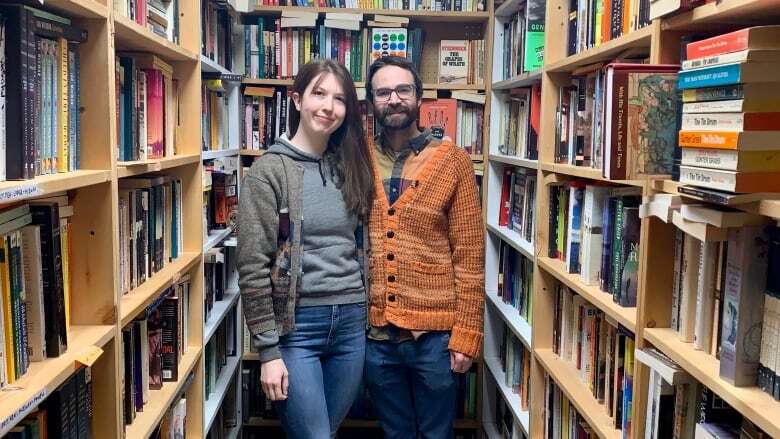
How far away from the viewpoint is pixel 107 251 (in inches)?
52.8

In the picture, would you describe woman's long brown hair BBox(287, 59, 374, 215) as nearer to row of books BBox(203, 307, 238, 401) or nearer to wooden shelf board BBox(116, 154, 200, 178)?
wooden shelf board BBox(116, 154, 200, 178)

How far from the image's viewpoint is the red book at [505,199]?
9.63ft

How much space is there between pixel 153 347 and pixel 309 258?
0.48 meters

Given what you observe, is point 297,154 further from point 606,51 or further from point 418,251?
point 606,51

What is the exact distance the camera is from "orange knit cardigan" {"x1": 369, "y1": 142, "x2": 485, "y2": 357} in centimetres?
207

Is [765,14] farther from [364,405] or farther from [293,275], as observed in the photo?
[364,405]

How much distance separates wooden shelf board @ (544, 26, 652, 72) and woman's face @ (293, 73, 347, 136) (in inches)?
25.1

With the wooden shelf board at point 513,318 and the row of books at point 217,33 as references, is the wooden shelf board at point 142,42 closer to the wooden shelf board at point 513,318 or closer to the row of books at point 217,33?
the row of books at point 217,33

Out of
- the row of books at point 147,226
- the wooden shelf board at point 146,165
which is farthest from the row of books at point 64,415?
the wooden shelf board at point 146,165

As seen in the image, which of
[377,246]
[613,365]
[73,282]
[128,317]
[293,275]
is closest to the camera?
[73,282]

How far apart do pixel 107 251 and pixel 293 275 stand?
25.9 inches

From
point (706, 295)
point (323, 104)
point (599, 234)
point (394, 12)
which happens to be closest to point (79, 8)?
point (323, 104)

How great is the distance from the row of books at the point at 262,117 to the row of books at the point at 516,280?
3.64 feet

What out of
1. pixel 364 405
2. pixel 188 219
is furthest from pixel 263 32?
A: pixel 364 405
